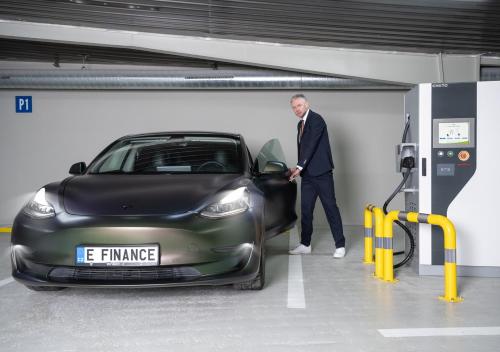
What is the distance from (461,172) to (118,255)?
2.98 m

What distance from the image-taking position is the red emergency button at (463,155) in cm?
429

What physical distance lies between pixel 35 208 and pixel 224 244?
130cm

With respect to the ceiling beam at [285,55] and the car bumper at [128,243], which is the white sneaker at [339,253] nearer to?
the car bumper at [128,243]

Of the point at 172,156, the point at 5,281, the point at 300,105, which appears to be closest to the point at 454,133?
the point at 300,105

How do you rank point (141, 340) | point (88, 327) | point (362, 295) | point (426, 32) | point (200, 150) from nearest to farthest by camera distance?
point (141, 340) < point (88, 327) < point (362, 295) < point (200, 150) < point (426, 32)

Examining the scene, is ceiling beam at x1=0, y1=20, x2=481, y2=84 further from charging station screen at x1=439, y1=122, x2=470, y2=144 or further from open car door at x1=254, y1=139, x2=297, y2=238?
charging station screen at x1=439, y1=122, x2=470, y2=144

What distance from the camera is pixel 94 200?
327 cm

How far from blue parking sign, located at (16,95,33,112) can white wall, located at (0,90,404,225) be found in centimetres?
8

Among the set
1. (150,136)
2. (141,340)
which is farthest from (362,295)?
(150,136)

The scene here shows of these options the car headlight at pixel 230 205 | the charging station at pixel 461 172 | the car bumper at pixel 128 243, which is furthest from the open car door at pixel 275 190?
the charging station at pixel 461 172

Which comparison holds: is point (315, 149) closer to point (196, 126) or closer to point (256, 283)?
point (256, 283)

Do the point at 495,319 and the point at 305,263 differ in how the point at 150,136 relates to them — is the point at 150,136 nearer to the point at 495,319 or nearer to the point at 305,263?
the point at 305,263

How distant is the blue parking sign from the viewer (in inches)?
344

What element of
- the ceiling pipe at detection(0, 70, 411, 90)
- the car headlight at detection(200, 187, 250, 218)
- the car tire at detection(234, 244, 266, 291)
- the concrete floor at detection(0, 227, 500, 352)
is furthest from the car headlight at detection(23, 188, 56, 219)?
the ceiling pipe at detection(0, 70, 411, 90)
